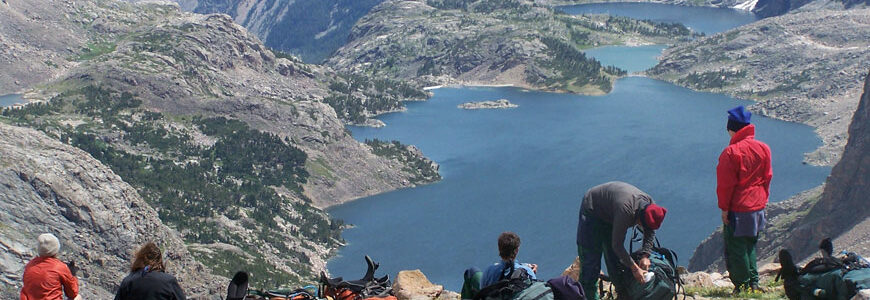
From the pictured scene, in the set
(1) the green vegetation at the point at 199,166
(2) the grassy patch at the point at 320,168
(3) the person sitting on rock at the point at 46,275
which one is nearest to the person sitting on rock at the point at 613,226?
(3) the person sitting on rock at the point at 46,275

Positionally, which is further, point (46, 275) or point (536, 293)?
point (46, 275)

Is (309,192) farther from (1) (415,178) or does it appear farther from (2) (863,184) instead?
(2) (863,184)

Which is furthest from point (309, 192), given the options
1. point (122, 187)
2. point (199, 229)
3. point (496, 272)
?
point (496, 272)

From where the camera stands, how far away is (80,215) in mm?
74188

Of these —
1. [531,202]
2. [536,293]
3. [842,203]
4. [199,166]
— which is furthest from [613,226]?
[199,166]

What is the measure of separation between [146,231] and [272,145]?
109 m

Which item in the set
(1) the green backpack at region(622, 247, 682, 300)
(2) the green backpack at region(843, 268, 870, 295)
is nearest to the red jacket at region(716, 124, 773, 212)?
(1) the green backpack at region(622, 247, 682, 300)

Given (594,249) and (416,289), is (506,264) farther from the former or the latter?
(416,289)

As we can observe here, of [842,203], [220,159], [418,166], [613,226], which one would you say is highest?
[613,226]

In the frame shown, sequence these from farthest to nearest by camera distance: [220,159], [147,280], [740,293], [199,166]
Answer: [220,159] → [199,166] → [740,293] → [147,280]

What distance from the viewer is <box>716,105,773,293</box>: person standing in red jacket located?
20.6 m

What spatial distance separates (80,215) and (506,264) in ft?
210

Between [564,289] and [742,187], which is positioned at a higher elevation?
[742,187]

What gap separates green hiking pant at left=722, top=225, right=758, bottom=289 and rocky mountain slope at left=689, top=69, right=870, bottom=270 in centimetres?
5865
